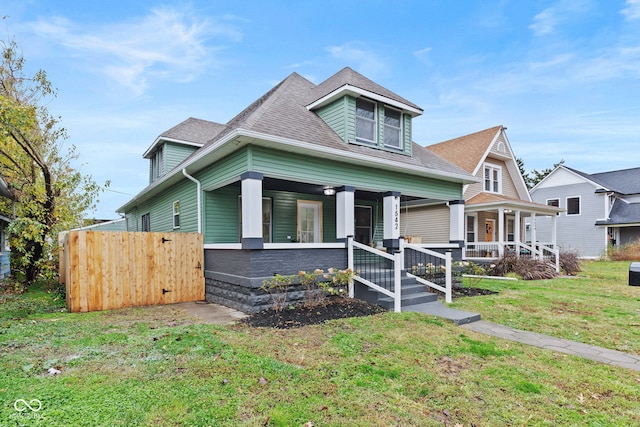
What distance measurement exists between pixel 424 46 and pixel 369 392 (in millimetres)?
15825

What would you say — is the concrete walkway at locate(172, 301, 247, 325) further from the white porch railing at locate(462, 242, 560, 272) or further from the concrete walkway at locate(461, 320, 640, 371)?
the white porch railing at locate(462, 242, 560, 272)

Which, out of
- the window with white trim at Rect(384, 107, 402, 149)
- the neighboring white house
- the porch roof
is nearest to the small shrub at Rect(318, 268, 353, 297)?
the window with white trim at Rect(384, 107, 402, 149)

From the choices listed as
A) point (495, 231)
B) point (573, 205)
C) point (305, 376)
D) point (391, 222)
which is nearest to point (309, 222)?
point (391, 222)

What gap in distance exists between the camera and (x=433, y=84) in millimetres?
20203

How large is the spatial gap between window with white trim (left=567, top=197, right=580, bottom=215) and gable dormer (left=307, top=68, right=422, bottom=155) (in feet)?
68.2

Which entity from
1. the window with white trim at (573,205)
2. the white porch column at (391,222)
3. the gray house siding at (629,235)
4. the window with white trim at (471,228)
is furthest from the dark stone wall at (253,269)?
the gray house siding at (629,235)

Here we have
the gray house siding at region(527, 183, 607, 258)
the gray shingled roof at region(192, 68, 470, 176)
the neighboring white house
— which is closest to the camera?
the gray shingled roof at region(192, 68, 470, 176)

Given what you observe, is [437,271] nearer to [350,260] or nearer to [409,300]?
[409,300]

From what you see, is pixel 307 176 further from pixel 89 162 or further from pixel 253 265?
pixel 89 162

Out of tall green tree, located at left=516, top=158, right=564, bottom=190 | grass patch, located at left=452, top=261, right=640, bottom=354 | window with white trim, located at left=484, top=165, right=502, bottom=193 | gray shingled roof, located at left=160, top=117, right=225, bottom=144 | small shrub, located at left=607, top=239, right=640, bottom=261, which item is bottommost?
small shrub, located at left=607, top=239, right=640, bottom=261

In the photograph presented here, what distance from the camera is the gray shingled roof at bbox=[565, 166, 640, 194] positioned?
24.1 metres

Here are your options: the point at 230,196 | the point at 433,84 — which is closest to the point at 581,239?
the point at 433,84

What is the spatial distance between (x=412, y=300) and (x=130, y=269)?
20.7 ft

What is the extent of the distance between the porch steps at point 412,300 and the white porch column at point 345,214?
1113 millimetres
